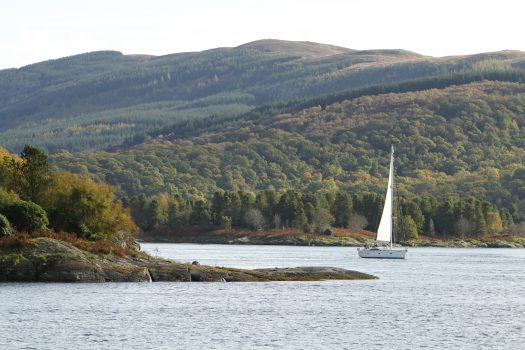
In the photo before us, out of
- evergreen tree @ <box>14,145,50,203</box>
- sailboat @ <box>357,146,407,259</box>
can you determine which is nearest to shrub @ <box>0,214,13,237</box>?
evergreen tree @ <box>14,145,50,203</box>

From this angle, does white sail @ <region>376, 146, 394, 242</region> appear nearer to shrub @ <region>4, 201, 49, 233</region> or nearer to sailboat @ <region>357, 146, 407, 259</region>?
sailboat @ <region>357, 146, 407, 259</region>

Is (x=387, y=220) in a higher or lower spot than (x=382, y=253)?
higher

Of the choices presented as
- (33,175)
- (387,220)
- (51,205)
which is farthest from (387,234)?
(51,205)

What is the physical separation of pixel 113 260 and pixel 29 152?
24553mm

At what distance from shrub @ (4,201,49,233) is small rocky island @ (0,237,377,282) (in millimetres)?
6629

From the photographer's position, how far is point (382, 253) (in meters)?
174

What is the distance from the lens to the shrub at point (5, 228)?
99.9m

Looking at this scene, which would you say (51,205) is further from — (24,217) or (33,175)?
(24,217)

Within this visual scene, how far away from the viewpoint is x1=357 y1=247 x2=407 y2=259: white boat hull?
171375 mm

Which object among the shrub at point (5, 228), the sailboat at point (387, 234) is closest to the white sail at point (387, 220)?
the sailboat at point (387, 234)

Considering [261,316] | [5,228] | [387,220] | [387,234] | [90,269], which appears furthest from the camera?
→ [387,234]

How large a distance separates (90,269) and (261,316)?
21.9 metres

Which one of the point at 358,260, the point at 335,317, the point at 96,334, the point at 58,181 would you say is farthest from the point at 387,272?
the point at 96,334

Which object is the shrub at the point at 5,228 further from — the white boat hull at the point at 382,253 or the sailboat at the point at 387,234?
the white boat hull at the point at 382,253
